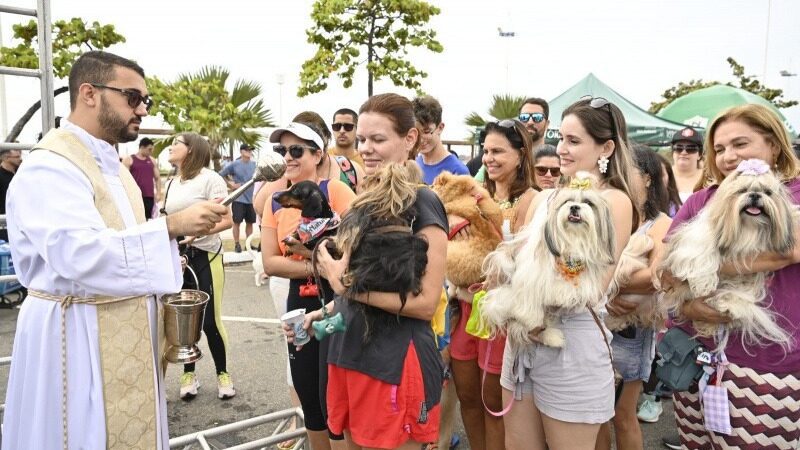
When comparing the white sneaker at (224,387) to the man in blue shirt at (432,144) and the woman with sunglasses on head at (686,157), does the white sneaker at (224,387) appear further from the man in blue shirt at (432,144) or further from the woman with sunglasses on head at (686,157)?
the woman with sunglasses on head at (686,157)

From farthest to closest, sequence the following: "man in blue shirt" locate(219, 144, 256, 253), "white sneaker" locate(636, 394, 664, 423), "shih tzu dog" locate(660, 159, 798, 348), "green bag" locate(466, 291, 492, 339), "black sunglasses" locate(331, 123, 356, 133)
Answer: "man in blue shirt" locate(219, 144, 256, 253) < "black sunglasses" locate(331, 123, 356, 133) < "white sneaker" locate(636, 394, 664, 423) < "green bag" locate(466, 291, 492, 339) < "shih tzu dog" locate(660, 159, 798, 348)

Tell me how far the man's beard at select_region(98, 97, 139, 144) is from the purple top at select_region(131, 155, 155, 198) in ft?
23.2

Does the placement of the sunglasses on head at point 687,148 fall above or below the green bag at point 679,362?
above

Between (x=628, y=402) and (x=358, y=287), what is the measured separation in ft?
6.76

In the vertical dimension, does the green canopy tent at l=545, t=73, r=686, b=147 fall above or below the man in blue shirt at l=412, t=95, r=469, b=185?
above

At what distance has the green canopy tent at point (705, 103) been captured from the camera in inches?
486

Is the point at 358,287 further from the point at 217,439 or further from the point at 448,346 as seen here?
the point at 217,439

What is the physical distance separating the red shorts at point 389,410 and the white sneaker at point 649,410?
9.89 feet

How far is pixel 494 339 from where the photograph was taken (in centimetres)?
288

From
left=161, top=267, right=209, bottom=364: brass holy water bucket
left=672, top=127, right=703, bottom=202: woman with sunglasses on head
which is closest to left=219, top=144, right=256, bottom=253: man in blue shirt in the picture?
left=672, top=127, right=703, bottom=202: woman with sunglasses on head

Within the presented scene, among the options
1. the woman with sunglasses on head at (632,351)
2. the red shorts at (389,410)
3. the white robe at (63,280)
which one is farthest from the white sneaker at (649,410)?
the white robe at (63,280)

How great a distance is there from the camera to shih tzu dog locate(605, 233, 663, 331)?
2.99 m

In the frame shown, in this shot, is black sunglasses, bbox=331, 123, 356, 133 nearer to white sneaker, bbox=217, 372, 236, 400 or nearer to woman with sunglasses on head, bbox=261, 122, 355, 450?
woman with sunglasses on head, bbox=261, 122, 355, 450

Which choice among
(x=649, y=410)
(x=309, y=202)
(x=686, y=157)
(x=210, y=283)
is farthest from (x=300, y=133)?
(x=686, y=157)
